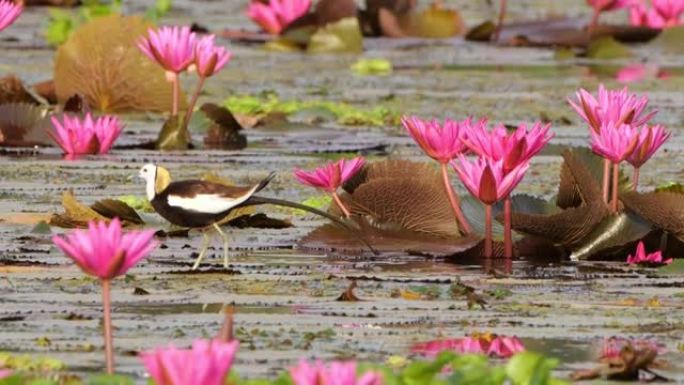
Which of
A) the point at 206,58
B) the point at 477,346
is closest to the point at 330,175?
the point at 477,346

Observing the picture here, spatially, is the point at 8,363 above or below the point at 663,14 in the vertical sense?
below

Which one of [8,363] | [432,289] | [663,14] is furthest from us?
[663,14]

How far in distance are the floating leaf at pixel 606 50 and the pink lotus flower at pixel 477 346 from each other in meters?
7.38

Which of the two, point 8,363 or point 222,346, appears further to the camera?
point 8,363

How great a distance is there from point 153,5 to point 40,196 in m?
8.75

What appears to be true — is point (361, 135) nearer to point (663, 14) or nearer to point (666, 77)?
point (666, 77)

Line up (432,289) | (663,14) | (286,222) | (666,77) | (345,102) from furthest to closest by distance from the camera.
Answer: (663,14)
(666,77)
(345,102)
(286,222)
(432,289)

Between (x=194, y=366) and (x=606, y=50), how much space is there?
8.64 m

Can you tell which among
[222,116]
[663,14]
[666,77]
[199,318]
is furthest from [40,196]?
[663,14]

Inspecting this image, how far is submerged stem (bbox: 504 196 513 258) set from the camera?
14.0ft

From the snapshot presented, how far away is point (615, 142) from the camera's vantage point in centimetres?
430

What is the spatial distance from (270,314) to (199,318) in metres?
0.15

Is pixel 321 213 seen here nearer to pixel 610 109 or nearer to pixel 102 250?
pixel 610 109

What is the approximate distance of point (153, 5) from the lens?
1408 centimetres
